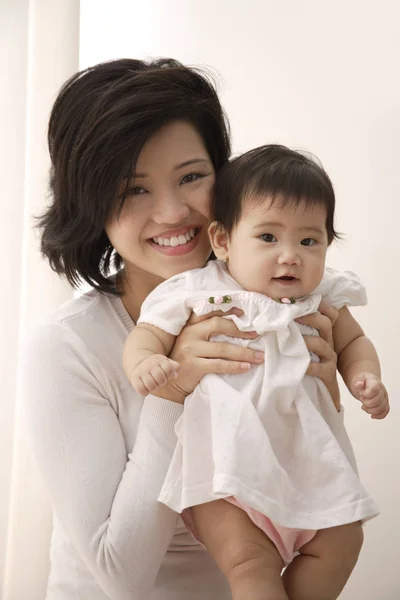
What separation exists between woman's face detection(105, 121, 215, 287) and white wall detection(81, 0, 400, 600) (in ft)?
3.04

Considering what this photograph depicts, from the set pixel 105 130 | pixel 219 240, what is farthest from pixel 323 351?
pixel 105 130

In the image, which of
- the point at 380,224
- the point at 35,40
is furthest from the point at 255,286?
the point at 35,40

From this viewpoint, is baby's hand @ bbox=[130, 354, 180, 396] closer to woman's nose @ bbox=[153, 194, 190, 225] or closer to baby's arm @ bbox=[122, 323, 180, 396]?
baby's arm @ bbox=[122, 323, 180, 396]

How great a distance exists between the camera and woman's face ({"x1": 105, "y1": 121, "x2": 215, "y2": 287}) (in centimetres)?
158

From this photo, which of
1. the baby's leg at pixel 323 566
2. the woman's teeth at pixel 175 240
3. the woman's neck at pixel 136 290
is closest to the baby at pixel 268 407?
the baby's leg at pixel 323 566

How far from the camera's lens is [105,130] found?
1.55 metres

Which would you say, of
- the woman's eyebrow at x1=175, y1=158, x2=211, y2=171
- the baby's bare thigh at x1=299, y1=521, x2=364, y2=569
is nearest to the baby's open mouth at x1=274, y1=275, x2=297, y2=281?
the woman's eyebrow at x1=175, y1=158, x2=211, y2=171

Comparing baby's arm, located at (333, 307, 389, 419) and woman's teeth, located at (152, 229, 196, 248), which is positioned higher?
woman's teeth, located at (152, 229, 196, 248)

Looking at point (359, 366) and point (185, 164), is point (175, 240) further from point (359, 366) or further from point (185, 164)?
point (359, 366)

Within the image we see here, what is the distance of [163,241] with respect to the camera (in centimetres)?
161

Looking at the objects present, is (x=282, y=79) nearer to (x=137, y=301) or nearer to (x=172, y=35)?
(x=172, y=35)

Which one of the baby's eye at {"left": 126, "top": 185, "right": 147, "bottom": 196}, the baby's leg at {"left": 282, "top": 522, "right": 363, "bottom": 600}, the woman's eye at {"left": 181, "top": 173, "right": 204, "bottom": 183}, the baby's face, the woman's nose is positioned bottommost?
the baby's leg at {"left": 282, "top": 522, "right": 363, "bottom": 600}

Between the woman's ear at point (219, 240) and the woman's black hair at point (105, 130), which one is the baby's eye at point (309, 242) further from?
the woman's black hair at point (105, 130)

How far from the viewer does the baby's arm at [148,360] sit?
129 cm
